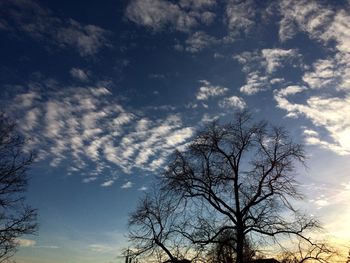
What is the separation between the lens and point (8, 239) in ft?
67.5

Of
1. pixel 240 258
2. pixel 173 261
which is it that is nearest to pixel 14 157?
pixel 173 261

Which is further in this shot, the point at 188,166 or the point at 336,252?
the point at 188,166

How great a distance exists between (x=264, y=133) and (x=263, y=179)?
2.75 meters

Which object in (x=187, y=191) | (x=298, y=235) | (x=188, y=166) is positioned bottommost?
(x=298, y=235)

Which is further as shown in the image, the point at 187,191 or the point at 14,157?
the point at 14,157

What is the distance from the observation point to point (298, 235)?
58.0ft

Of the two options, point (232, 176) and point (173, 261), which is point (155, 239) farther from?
point (232, 176)

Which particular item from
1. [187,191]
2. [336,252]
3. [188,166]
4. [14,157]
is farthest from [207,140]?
[14,157]

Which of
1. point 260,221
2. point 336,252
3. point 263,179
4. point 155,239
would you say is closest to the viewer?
point 336,252

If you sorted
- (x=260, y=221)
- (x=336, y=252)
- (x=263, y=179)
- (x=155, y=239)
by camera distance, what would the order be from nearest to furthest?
(x=336, y=252)
(x=260, y=221)
(x=263, y=179)
(x=155, y=239)

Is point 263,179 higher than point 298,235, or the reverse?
point 263,179

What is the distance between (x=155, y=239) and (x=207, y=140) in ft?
22.4

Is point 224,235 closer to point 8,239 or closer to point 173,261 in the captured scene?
point 173,261

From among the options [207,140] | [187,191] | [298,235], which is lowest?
[298,235]
